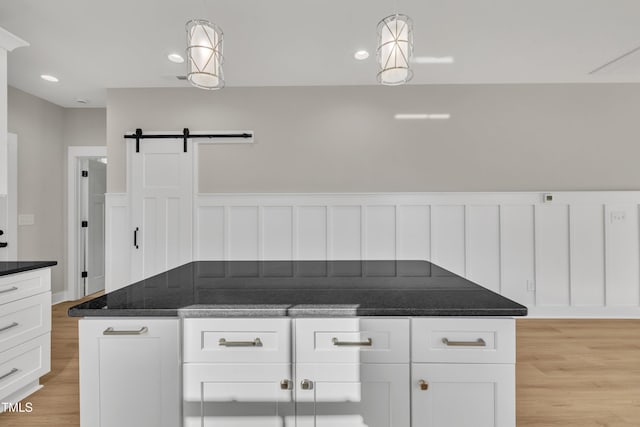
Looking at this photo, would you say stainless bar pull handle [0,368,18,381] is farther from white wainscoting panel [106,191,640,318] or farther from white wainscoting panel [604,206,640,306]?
white wainscoting panel [604,206,640,306]

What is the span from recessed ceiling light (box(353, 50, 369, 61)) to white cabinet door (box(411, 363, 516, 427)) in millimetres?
2900

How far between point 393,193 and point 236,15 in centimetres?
240

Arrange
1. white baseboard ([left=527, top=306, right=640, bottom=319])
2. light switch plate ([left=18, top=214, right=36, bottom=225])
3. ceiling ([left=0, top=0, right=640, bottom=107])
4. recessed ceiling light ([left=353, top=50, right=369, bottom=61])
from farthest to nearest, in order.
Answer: light switch plate ([left=18, top=214, right=36, bottom=225]) → white baseboard ([left=527, top=306, right=640, bottom=319]) → recessed ceiling light ([left=353, top=50, right=369, bottom=61]) → ceiling ([left=0, top=0, right=640, bottom=107])

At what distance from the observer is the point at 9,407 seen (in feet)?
7.21

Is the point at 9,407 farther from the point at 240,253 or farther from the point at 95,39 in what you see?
the point at 95,39

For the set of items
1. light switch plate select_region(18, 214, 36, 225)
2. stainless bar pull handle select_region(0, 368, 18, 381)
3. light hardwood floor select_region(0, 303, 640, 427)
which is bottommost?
light hardwood floor select_region(0, 303, 640, 427)

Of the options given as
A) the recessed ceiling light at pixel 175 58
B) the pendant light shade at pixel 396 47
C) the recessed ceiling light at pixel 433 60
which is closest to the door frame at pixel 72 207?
the recessed ceiling light at pixel 175 58

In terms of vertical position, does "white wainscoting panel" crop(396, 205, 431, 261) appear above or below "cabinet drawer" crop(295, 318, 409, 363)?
above

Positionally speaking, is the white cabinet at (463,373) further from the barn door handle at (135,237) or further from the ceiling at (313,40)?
the barn door handle at (135,237)

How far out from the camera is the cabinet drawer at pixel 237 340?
1205 mm

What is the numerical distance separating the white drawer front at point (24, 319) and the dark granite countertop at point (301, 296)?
4.03 ft

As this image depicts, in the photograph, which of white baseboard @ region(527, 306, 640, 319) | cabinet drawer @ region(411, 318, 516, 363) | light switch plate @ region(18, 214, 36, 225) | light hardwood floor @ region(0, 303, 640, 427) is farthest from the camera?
light switch plate @ region(18, 214, 36, 225)

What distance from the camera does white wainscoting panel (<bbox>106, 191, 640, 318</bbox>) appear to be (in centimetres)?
400

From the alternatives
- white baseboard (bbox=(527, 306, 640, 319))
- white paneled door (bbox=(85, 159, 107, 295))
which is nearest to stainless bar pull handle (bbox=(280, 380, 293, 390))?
white baseboard (bbox=(527, 306, 640, 319))
